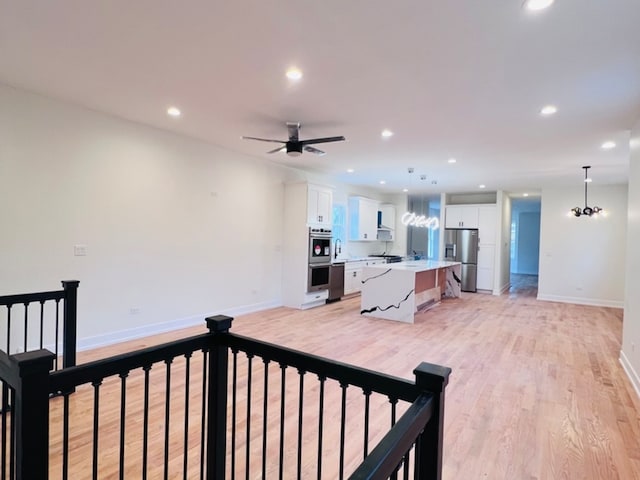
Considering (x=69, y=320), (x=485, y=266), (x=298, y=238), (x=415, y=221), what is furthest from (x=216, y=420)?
(x=485, y=266)

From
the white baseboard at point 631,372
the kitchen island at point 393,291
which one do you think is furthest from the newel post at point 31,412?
the kitchen island at point 393,291

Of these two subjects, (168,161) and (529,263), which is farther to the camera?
(529,263)

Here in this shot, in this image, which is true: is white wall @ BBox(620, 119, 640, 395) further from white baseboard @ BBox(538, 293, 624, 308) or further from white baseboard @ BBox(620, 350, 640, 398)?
white baseboard @ BBox(538, 293, 624, 308)

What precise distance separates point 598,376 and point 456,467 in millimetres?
2564

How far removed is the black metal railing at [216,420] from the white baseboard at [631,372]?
250 centimetres

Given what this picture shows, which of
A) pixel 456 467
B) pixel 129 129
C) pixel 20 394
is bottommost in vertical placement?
pixel 456 467

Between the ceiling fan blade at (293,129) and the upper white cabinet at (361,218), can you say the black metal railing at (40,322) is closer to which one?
the ceiling fan blade at (293,129)

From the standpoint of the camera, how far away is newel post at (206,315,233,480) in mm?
1768

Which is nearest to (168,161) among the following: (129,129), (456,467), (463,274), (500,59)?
(129,129)

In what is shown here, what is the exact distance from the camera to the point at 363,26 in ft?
7.47

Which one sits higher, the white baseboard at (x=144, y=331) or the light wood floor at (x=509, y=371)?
the white baseboard at (x=144, y=331)

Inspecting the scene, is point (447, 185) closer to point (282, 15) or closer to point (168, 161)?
point (168, 161)

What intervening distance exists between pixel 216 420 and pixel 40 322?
2751 millimetres

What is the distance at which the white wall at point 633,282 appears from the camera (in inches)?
138
